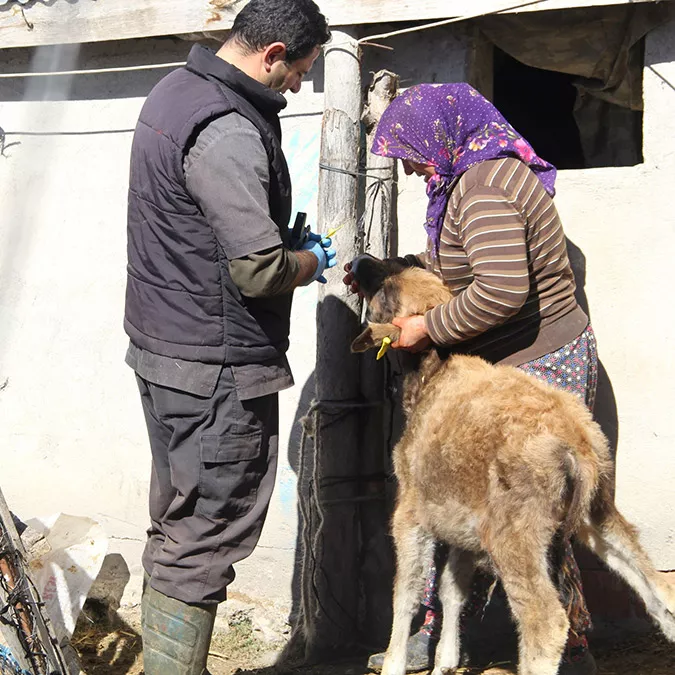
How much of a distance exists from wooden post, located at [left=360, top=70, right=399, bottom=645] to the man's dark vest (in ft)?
3.50

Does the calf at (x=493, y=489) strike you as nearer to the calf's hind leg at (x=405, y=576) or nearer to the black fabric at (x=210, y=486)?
the calf's hind leg at (x=405, y=576)

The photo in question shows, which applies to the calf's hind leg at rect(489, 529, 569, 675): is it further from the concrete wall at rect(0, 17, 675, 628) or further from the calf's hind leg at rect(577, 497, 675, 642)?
the concrete wall at rect(0, 17, 675, 628)

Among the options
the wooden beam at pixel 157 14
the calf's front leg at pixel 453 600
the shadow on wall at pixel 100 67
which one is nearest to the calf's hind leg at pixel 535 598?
the calf's front leg at pixel 453 600

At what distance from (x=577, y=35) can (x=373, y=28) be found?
957 mm

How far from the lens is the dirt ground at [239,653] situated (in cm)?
420

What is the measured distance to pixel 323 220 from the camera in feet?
14.1

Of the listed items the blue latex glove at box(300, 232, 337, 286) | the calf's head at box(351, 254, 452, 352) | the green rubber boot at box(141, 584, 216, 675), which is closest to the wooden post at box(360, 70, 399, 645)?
the calf's head at box(351, 254, 452, 352)

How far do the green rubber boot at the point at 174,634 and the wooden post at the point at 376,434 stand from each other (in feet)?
4.15

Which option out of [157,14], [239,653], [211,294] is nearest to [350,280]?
[211,294]

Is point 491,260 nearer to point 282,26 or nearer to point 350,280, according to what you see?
point 350,280

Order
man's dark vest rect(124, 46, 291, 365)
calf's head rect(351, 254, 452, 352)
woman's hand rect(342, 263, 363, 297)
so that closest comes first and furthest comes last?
man's dark vest rect(124, 46, 291, 365), calf's head rect(351, 254, 452, 352), woman's hand rect(342, 263, 363, 297)

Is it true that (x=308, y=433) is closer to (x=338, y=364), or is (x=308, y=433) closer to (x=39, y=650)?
(x=338, y=364)

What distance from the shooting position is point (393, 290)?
395 centimetres

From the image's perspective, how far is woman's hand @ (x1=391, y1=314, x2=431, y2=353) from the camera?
376 cm
